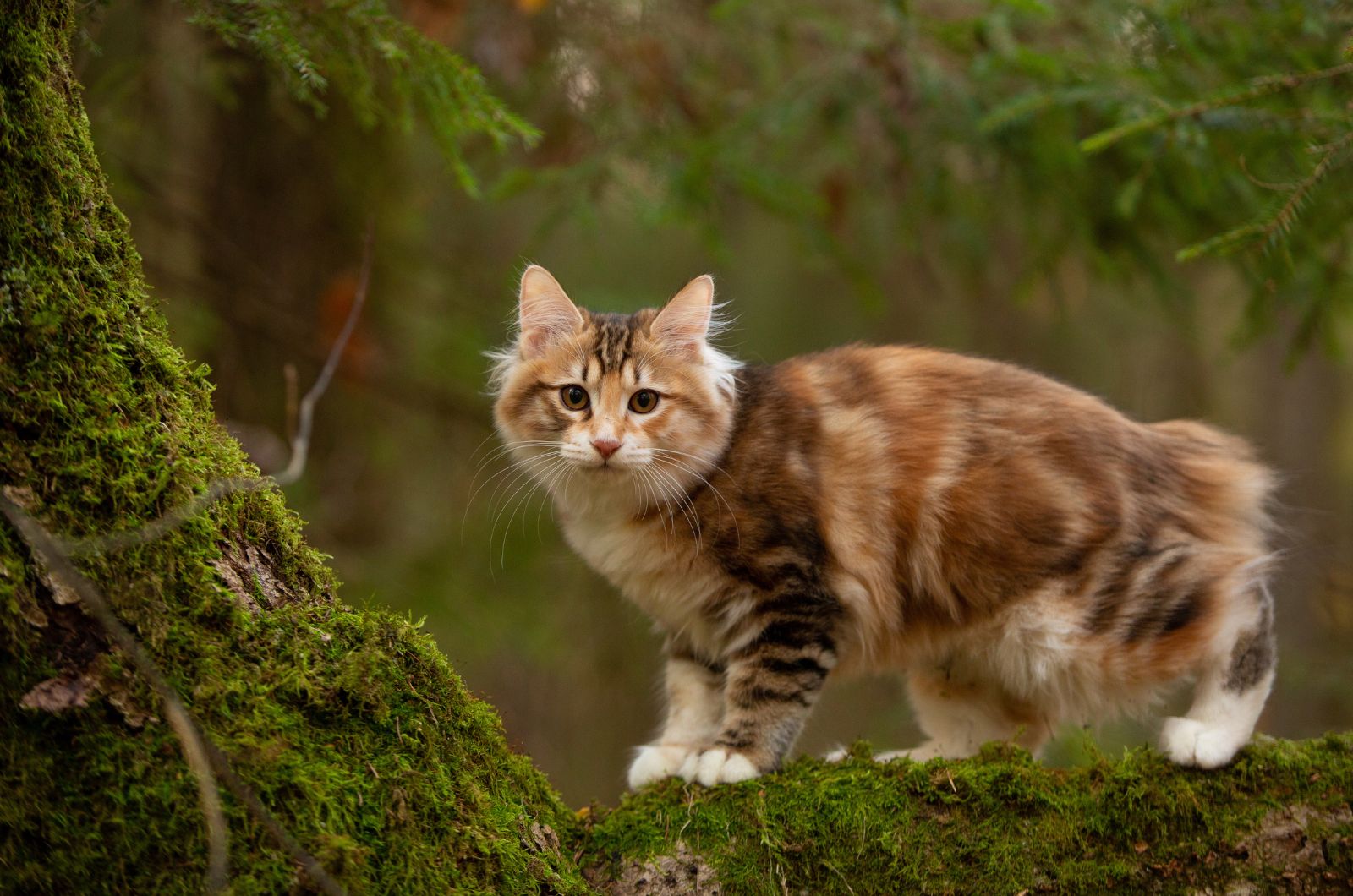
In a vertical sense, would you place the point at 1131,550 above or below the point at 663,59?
below

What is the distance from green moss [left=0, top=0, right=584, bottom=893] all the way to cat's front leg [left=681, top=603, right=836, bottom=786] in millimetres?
1063

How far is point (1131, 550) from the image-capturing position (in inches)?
133

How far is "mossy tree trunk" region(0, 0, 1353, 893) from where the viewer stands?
6.21ft

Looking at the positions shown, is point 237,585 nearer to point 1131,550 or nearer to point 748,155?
point 1131,550

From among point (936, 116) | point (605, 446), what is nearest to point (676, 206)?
point (936, 116)

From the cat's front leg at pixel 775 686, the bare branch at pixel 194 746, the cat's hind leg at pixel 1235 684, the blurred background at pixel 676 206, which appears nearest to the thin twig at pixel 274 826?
the bare branch at pixel 194 746

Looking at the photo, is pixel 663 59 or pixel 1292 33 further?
pixel 663 59

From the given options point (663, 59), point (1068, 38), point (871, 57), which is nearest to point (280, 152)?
point (663, 59)

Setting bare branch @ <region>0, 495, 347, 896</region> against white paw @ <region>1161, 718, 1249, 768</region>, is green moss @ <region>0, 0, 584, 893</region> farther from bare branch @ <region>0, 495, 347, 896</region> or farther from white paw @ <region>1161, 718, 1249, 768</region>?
white paw @ <region>1161, 718, 1249, 768</region>

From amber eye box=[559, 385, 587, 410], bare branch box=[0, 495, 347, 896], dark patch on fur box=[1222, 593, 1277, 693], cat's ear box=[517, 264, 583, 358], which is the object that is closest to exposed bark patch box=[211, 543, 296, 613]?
bare branch box=[0, 495, 347, 896]

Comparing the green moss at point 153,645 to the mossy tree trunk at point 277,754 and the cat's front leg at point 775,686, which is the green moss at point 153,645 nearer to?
the mossy tree trunk at point 277,754

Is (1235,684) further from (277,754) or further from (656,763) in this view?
(277,754)

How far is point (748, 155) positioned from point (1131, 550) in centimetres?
313

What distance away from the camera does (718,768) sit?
10.4 feet
